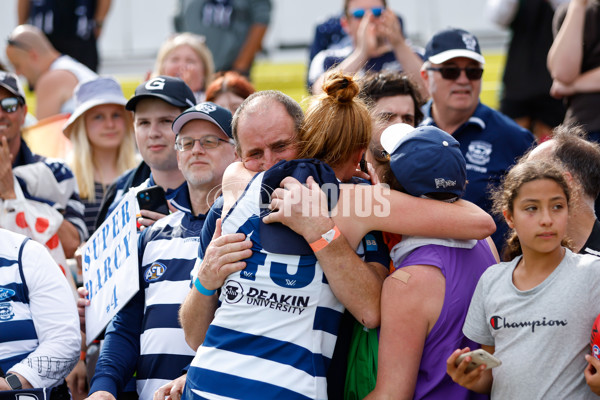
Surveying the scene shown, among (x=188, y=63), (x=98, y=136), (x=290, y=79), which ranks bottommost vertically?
(x=290, y=79)

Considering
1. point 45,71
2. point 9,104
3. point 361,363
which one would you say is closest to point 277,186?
point 361,363

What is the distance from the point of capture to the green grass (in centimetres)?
1180

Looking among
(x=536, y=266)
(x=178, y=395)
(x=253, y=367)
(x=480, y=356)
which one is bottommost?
(x=178, y=395)

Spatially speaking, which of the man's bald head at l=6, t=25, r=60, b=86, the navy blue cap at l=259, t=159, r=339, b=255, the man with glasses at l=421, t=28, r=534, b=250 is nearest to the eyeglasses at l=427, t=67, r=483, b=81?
the man with glasses at l=421, t=28, r=534, b=250

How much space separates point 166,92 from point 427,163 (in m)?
1.91

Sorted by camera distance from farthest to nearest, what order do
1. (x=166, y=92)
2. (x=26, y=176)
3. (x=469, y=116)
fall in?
(x=469, y=116), (x=26, y=176), (x=166, y=92)

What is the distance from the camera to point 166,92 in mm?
4211

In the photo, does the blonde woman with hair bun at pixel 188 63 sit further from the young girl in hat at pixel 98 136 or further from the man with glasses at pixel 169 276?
the man with glasses at pixel 169 276

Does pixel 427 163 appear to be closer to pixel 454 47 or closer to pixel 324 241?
pixel 324 241

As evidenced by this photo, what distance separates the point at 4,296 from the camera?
3.44m

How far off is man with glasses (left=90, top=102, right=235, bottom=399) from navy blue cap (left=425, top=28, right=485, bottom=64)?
1.65 metres

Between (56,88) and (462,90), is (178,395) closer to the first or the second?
(462,90)

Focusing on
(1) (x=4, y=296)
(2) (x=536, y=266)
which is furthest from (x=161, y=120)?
(2) (x=536, y=266)

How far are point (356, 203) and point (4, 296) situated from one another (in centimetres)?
169
